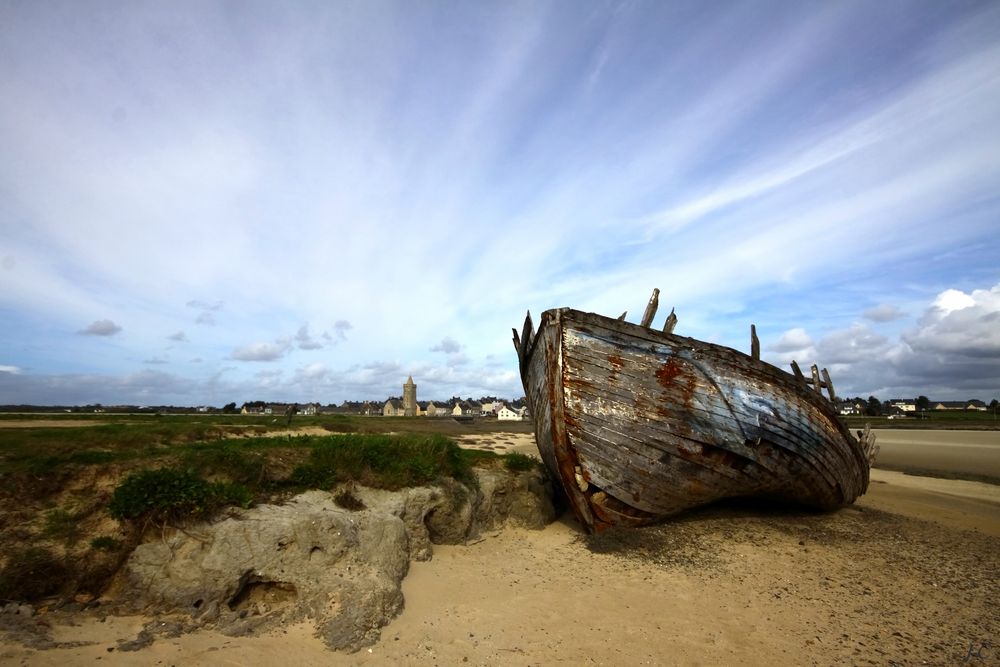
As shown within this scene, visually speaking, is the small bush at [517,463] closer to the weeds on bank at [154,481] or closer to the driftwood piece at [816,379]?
the weeds on bank at [154,481]

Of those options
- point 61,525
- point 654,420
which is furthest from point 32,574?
point 654,420

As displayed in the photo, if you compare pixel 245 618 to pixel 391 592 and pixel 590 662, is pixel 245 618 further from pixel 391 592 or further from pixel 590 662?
pixel 590 662

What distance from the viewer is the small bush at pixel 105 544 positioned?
5.24 metres

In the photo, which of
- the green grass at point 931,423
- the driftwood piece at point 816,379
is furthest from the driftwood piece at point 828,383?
the green grass at point 931,423

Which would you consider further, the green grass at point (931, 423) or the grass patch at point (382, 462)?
the green grass at point (931, 423)

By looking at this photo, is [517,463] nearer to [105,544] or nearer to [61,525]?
[105,544]

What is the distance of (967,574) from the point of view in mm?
6844

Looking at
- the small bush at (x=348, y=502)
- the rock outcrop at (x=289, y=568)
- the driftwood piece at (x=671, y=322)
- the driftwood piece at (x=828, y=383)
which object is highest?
the driftwood piece at (x=671, y=322)

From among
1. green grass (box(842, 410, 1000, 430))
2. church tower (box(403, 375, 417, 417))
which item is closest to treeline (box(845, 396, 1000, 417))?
green grass (box(842, 410, 1000, 430))

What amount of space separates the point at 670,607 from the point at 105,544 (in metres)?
6.13

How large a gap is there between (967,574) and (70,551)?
35.6 feet

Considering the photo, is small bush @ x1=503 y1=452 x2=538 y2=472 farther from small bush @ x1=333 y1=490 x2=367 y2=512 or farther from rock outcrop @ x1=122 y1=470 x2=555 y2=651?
small bush @ x1=333 y1=490 x2=367 y2=512

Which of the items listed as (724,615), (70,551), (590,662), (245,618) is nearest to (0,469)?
(70,551)

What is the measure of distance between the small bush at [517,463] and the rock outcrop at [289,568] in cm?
293
